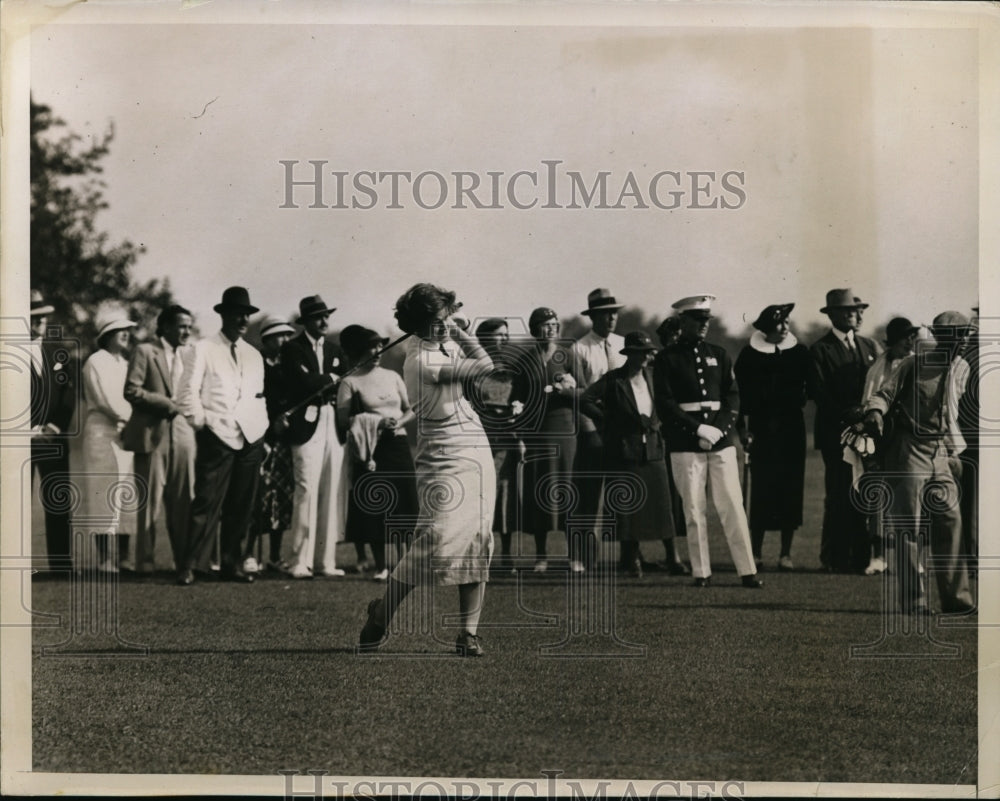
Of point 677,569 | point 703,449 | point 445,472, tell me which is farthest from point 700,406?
point 445,472

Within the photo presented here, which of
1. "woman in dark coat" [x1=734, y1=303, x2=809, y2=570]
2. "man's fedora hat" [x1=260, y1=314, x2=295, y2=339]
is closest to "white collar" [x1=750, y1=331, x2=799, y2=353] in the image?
"woman in dark coat" [x1=734, y1=303, x2=809, y2=570]

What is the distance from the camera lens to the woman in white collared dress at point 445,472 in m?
5.41

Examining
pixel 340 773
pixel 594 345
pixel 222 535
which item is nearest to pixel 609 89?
pixel 594 345

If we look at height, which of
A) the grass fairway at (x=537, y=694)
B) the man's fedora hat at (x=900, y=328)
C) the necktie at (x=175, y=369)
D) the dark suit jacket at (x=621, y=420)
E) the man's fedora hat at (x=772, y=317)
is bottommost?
the grass fairway at (x=537, y=694)

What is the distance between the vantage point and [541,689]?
5.28 meters

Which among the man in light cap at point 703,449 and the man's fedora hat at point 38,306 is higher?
the man's fedora hat at point 38,306

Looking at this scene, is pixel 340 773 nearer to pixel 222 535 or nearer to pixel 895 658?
pixel 222 535

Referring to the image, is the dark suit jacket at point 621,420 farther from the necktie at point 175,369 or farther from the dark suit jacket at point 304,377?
the necktie at point 175,369

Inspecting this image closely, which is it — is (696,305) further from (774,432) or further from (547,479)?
(547,479)

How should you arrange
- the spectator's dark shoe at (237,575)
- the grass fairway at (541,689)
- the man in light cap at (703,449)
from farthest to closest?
the spectator's dark shoe at (237,575) < the man in light cap at (703,449) < the grass fairway at (541,689)

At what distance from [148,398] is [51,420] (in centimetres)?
41

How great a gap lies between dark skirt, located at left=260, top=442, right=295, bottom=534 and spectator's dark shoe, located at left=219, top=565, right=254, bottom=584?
20cm

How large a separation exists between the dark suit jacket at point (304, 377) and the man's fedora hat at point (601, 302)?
1081 millimetres

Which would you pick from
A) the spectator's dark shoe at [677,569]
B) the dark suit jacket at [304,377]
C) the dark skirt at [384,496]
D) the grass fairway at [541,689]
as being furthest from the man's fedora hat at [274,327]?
the spectator's dark shoe at [677,569]
